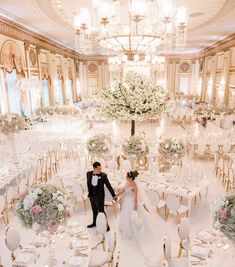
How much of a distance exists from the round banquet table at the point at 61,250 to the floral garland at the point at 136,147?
2.93 m

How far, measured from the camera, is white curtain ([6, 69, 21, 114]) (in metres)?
11.2

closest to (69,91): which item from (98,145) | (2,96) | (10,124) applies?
(2,96)

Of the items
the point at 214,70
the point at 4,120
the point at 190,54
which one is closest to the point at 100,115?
the point at 4,120

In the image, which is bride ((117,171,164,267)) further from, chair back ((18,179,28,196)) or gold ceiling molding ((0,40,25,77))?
gold ceiling molding ((0,40,25,77))

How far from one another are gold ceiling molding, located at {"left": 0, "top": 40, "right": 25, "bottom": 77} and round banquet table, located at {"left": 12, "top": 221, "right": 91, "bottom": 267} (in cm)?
850

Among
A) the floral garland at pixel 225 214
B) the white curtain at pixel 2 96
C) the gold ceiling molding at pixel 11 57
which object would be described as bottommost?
the floral garland at pixel 225 214

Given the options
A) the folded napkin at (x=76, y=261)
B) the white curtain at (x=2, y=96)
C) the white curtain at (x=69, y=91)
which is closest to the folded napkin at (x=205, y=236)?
the folded napkin at (x=76, y=261)

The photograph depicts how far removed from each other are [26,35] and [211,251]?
489 inches

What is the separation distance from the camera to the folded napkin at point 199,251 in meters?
3.58

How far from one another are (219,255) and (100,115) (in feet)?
14.0

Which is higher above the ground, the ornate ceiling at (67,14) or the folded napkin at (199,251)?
the ornate ceiling at (67,14)

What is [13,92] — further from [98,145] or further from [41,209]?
[41,209]

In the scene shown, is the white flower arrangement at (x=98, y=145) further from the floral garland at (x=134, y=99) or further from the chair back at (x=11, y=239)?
the chair back at (x=11, y=239)

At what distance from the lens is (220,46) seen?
17391 millimetres
